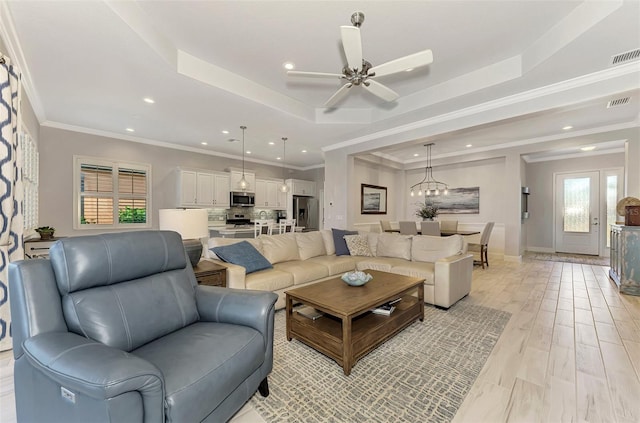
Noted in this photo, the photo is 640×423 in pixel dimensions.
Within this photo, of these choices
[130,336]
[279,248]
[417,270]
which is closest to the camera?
[130,336]

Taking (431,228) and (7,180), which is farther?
(431,228)

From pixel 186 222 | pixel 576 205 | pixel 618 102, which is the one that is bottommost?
pixel 186 222

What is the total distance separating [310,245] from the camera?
14.1 ft

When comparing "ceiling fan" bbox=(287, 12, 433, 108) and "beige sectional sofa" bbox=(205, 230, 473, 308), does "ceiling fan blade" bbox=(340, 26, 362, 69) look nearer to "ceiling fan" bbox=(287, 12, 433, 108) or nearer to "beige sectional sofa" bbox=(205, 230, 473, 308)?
"ceiling fan" bbox=(287, 12, 433, 108)

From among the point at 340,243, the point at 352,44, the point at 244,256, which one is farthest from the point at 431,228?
the point at 352,44

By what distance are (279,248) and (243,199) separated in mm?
3974

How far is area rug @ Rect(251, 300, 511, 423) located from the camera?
5.33ft

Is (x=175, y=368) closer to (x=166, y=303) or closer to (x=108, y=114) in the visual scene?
(x=166, y=303)

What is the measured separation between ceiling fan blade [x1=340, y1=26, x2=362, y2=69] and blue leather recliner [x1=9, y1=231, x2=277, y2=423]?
79.1 inches

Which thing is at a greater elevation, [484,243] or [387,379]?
[484,243]

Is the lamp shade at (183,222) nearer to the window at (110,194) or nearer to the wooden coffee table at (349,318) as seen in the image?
the wooden coffee table at (349,318)

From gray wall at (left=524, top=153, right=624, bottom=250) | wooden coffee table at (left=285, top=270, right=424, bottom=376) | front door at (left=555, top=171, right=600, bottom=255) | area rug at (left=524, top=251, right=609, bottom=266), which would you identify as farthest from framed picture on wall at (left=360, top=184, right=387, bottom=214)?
front door at (left=555, top=171, right=600, bottom=255)

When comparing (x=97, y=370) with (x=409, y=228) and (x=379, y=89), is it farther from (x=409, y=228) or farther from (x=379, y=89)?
(x=409, y=228)

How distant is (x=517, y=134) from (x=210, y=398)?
6932 mm
